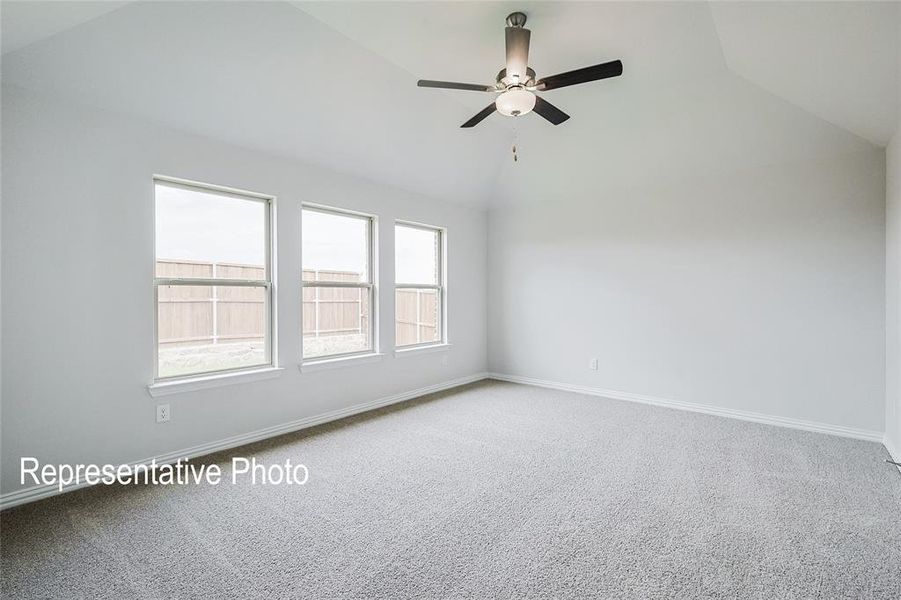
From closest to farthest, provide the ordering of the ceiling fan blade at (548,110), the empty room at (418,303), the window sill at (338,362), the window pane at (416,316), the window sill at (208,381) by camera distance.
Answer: the empty room at (418,303) → the ceiling fan blade at (548,110) → the window sill at (208,381) → the window sill at (338,362) → the window pane at (416,316)

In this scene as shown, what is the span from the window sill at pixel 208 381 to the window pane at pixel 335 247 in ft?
3.04

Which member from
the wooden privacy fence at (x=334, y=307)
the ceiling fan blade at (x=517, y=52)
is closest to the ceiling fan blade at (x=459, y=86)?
the ceiling fan blade at (x=517, y=52)

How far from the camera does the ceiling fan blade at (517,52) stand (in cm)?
240

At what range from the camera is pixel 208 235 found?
3.27 metres

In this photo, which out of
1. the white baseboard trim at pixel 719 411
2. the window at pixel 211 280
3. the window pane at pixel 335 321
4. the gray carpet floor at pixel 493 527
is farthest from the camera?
the window pane at pixel 335 321

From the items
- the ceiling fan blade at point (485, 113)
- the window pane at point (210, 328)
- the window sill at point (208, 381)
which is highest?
the ceiling fan blade at point (485, 113)

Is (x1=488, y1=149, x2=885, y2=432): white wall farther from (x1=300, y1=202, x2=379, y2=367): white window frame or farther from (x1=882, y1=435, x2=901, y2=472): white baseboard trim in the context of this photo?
(x1=300, y1=202, x2=379, y2=367): white window frame

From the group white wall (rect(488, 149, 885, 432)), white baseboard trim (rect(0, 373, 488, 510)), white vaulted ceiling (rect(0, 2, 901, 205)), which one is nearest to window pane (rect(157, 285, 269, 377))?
white baseboard trim (rect(0, 373, 488, 510))

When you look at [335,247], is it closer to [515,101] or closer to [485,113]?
[485,113]

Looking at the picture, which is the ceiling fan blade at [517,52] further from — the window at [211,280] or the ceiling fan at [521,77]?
the window at [211,280]

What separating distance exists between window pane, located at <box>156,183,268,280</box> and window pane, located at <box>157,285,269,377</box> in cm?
15

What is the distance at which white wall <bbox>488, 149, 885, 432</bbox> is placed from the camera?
3553 mm

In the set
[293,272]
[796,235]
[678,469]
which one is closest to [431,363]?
[293,272]

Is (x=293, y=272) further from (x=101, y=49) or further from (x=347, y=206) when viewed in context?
(x=101, y=49)
